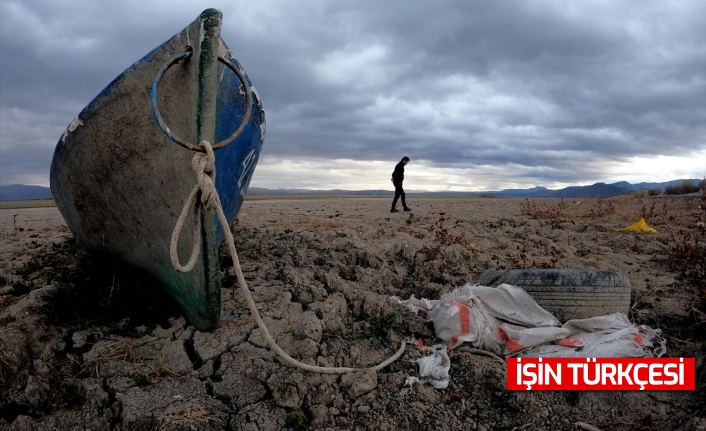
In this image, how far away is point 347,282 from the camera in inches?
145

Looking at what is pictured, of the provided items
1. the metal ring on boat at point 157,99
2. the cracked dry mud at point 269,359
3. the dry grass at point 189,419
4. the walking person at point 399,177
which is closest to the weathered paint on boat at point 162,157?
the metal ring on boat at point 157,99

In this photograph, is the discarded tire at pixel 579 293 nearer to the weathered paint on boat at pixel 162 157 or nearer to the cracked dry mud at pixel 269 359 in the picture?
the cracked dry mud at pixel 269 359

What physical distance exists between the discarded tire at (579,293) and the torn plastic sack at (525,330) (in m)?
0.11

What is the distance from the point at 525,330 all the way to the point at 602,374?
0.48 m

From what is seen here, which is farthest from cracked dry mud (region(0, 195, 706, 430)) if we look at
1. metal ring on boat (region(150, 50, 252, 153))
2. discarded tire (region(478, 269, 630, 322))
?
metal ring on boat (region(150, 50, 252, 153))

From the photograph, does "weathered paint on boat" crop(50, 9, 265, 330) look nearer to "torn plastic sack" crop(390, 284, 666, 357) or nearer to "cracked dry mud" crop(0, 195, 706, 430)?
"cracked dry mud" crop(0, 195, 706, 430)

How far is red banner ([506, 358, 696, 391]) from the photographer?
244 cm

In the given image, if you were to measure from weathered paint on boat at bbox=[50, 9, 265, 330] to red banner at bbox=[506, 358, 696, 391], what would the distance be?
1881 mm

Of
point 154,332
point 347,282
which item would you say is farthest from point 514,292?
point 154,332

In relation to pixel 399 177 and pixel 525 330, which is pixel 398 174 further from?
pixel 525 330

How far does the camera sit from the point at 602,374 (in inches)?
99.9

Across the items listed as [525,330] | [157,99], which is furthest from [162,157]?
[525,330]

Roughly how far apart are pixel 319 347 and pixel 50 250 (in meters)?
3.78

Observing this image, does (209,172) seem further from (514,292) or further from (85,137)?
(514,292)
